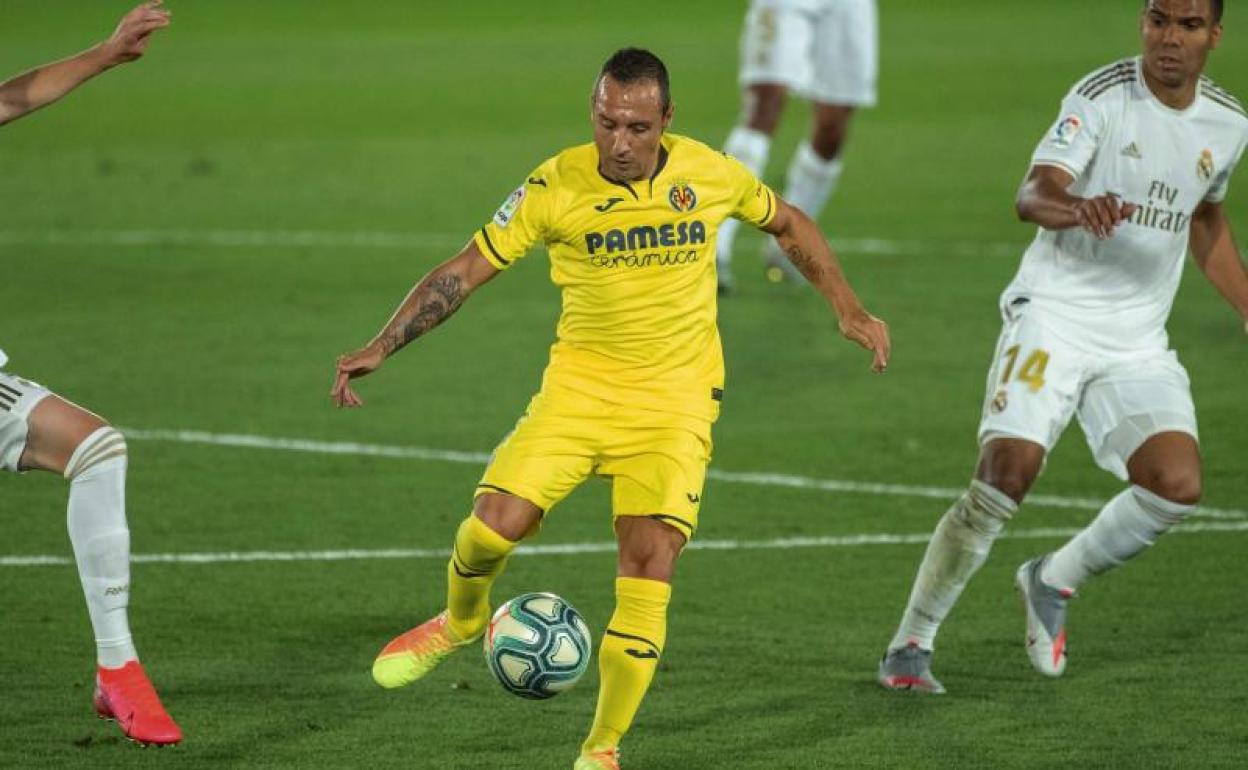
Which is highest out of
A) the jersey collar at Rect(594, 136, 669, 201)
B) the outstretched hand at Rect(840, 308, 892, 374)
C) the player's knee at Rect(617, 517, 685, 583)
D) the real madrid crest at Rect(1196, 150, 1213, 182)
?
the jersey collar at Rect(594, 136, 669, 201)

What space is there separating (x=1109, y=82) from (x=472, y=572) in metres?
2.73

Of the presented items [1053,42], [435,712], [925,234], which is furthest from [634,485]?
[1053,42]

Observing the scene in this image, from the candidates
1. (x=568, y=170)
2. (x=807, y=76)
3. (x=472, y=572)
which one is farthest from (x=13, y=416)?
(x=807, y=76)

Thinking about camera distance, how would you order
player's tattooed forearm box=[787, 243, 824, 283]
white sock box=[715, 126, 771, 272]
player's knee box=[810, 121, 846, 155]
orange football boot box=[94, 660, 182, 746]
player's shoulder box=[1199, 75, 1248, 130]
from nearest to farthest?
orange football boot box=[94, 660, 182, 746] < player's tattooed forearm box=[787, 243, 824, 283] < player's shoulder box=[1199, 75, 1248, 130] < white sock box=[715, 126, 771, 272] < player's knee box=[810, 121, 846, 155]

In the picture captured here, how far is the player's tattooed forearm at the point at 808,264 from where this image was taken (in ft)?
24.4

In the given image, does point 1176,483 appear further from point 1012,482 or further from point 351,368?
point 351,368

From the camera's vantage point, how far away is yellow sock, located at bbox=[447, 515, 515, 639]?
712 centimetres

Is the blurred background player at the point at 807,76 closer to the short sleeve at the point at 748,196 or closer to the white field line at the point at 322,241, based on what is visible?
the white field line at the point at 322,241

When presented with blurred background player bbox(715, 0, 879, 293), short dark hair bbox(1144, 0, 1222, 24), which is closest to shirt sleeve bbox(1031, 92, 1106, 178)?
short dark hair bbox(1144, 0, 1222, 24)

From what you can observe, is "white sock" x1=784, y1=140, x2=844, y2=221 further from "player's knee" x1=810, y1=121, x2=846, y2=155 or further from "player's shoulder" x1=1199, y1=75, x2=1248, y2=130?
"player's shoulder" x1=1199, y1=75, x2=1248, y2=130

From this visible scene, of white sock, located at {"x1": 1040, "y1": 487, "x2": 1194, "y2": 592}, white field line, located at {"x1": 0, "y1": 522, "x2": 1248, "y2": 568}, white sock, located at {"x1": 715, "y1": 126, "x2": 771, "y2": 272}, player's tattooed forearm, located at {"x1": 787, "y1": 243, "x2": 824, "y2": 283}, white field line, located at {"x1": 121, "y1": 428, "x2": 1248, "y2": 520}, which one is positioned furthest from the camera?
white sock, located at {"x1": 715, "y1": 126, "x2": 771, "y2": 272}

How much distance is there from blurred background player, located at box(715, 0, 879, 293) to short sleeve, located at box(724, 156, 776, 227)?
7101 millimetres

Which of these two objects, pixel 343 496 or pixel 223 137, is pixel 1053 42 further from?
pixel 343 496

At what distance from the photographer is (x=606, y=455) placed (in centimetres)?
721
